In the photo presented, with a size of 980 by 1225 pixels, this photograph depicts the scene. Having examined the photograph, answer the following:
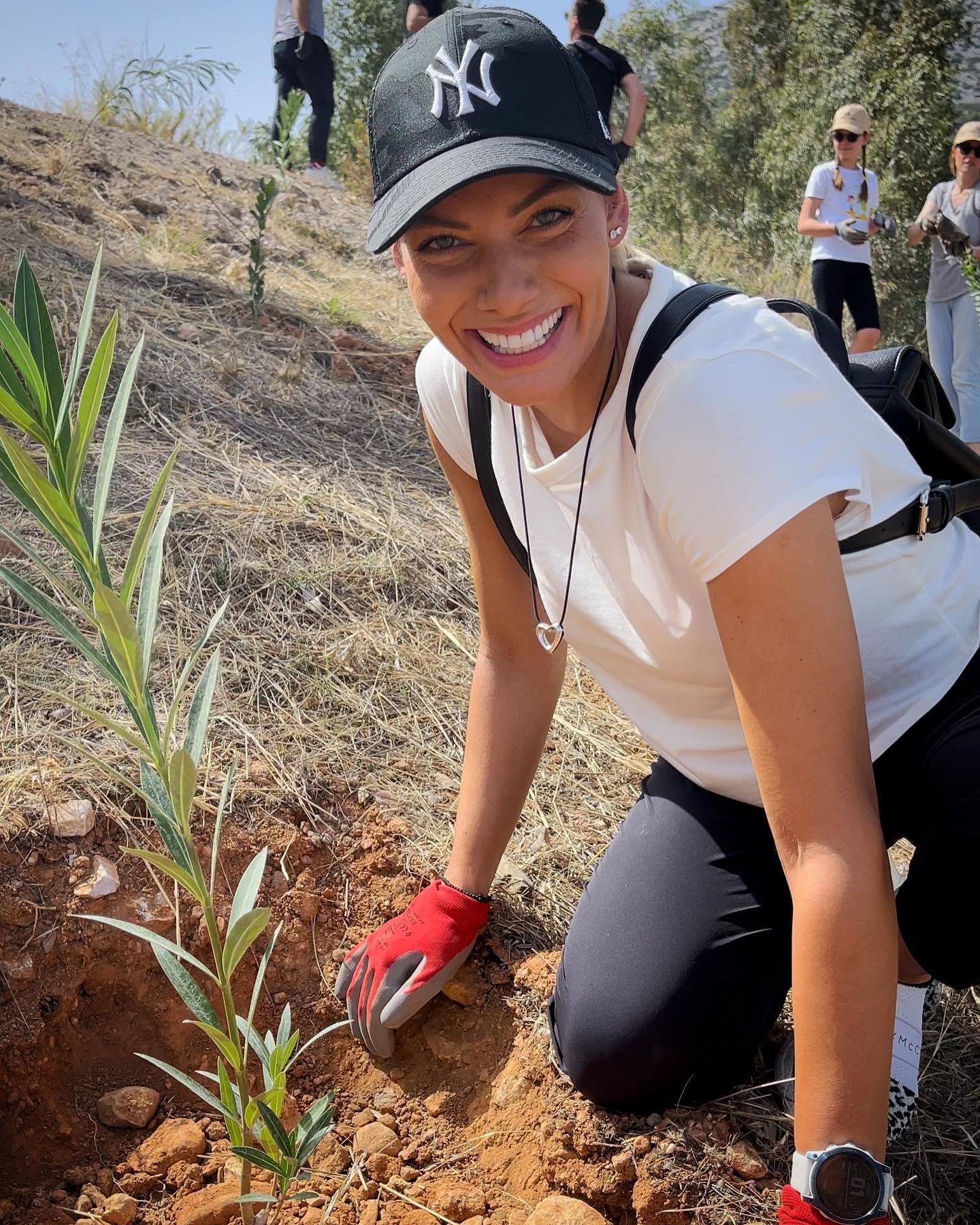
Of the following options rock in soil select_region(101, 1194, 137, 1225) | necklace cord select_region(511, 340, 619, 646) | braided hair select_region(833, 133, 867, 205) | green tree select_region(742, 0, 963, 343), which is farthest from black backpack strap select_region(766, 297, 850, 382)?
green tree select_region(742, 0, 963, 343)

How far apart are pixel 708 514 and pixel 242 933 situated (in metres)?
0.65

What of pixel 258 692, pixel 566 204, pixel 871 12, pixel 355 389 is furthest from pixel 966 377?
pixel 871 12

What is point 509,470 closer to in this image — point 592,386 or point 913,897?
point 592,386

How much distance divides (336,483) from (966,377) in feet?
9.44

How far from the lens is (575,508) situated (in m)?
1.38

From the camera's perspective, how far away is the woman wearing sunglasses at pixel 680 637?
1.09 m

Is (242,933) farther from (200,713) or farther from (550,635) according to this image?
(550,635)

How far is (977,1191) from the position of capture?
1.44 metres

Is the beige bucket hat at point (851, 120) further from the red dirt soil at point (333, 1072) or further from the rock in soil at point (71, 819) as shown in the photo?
the rock in soil at point (71, 819)

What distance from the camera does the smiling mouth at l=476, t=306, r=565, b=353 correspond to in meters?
1.20

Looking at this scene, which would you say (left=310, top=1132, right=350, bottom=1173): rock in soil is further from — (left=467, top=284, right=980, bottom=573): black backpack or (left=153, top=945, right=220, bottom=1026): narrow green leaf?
(left=467, top=284, right=980, bottom=573): black backpack

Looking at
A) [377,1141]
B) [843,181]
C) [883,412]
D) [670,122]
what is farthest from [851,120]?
[670,122]

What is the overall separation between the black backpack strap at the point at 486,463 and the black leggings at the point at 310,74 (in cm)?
486

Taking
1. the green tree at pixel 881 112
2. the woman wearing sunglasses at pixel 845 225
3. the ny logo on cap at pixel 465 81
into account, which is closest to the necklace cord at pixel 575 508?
the ny logo on cap at pixel 465 81
